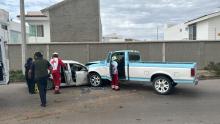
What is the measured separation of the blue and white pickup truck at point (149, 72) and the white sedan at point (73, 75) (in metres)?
0.35

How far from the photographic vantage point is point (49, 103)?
11078 millimetres

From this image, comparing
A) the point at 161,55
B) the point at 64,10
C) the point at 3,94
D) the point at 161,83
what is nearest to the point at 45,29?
the point at 64,10

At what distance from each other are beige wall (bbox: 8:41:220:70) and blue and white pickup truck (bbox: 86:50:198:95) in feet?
25.2

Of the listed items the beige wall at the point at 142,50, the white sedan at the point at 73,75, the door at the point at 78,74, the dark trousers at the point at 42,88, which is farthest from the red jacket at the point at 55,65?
the beige wall at the point at 142,50

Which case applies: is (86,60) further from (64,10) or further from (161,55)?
(64,10)

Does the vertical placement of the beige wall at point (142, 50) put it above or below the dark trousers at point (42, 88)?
above

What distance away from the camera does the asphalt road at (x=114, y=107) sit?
8.51 meters

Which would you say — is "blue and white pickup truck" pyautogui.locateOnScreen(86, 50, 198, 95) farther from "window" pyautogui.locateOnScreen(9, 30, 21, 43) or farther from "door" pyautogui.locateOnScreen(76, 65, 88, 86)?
"window" pyautogui.locateOnScreen(9, 30, 21, 43)

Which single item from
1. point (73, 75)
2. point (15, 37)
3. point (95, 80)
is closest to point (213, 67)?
point (95, 80)

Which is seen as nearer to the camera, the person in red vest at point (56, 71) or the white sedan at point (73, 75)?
the person in red vest at point (56, 71)

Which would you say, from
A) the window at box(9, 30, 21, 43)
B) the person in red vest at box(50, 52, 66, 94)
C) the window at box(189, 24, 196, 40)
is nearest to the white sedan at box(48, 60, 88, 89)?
the person in red vest at box(50, 52, 66, 94)

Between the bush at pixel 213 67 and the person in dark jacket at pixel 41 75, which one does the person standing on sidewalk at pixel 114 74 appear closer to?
the person in dark jacket at pixel 41 75

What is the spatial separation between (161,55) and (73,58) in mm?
6173

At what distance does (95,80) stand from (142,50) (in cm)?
839
